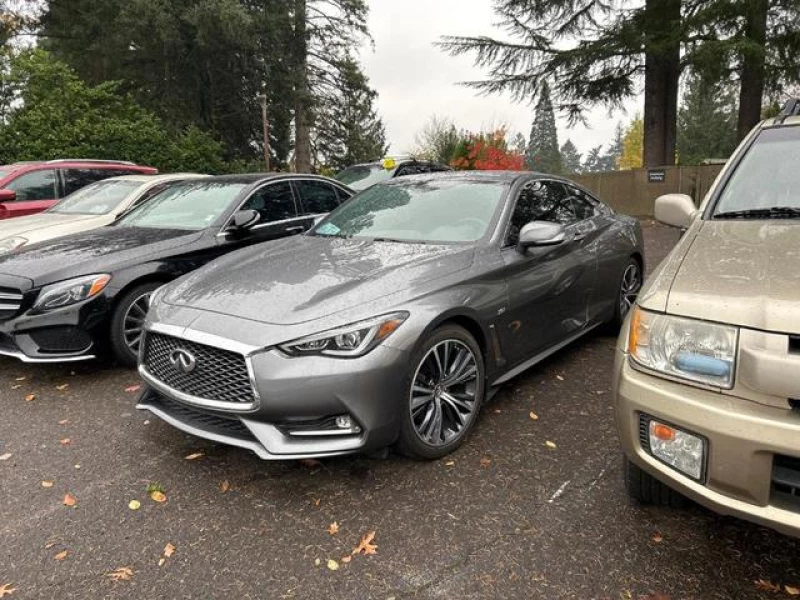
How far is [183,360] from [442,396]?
1340mm

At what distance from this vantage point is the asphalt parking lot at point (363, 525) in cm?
216

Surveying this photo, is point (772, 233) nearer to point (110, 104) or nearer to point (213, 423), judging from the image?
point (213, 423)

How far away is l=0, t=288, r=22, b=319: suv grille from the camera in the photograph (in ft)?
13.0

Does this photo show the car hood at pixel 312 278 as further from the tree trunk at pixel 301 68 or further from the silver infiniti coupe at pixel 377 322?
the tree trunk at pixel 301 68

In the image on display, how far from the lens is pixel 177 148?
1641cm

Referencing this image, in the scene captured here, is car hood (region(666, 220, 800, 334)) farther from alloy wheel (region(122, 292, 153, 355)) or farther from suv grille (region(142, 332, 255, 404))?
alloy wheel (region(122, 292, 153, 355))

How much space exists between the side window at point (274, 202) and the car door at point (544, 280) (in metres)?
2.68

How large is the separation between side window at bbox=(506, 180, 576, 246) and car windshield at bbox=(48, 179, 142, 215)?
5.01 meters

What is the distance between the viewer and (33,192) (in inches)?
316

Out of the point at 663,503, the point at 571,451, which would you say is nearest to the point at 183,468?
the point at 571,451

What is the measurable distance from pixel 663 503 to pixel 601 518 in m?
0.28

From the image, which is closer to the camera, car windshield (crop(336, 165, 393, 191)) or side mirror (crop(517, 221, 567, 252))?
side mirror (crop(517, 221, 567, 252))

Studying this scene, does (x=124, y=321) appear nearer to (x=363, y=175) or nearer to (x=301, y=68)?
(x=363, y=175)

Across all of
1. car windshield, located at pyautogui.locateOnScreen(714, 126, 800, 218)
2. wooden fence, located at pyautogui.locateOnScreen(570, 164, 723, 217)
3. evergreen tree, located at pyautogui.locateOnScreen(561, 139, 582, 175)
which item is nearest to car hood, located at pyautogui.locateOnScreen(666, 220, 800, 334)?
car windshield, located at pyautogui.locateOnScreen(714, 126, 800, 218)
